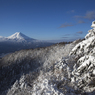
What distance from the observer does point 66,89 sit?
1150 cm

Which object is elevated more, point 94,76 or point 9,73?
point 94,76

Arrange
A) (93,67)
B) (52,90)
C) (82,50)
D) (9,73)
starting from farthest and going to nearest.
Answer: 1. (9,73)
2. (82,50)
3. (93,67)
4. (52,90)

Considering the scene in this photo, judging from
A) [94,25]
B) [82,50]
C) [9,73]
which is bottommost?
[9,73]

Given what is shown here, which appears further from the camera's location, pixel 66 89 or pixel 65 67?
pixel 65 67

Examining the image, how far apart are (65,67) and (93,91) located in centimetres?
747

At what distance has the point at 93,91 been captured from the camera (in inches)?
413

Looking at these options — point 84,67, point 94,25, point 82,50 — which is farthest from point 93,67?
point 94,25

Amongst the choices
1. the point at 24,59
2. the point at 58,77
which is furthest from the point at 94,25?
the point at 24,59

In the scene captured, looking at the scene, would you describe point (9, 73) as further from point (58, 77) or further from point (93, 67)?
point (93, 67)

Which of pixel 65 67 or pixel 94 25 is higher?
pixel 94 25

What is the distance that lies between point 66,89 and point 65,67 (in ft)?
20.9

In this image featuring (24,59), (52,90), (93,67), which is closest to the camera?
(52,90)

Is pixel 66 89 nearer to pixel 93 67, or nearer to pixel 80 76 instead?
pixel 80 76

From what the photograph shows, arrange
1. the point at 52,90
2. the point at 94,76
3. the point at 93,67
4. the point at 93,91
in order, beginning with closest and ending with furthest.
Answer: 1. the point at 93,91
2. the point at 52,90
3. the point at 94,76
4. the point at 93,67
